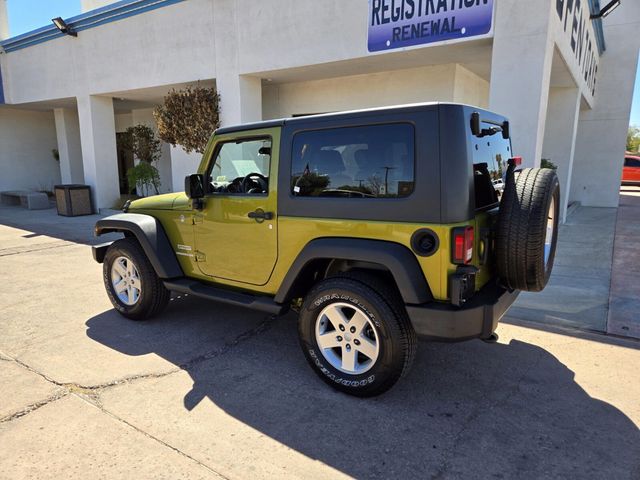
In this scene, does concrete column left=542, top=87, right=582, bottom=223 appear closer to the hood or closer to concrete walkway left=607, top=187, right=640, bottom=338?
concrete walkway left=607, top=187, right=640, bottom=338

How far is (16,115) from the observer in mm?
16969

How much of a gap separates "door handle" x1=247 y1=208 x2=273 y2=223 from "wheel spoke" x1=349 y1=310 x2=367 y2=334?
3.45 feet

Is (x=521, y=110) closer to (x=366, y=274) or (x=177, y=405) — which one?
(x=366, y=274)

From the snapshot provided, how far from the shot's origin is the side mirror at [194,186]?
388 centimetres

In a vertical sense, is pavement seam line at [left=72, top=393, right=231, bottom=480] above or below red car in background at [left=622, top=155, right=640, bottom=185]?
below

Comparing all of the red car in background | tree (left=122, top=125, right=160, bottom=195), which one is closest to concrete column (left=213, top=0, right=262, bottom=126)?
tree (left=122, top=125, right=160, bottom=195)

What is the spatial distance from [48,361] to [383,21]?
6.92m

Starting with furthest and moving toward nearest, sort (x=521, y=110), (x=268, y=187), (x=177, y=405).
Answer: (x=521, y=110), (x=268, y=187), (x=177, y=405)

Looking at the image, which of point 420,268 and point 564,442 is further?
point 420,268

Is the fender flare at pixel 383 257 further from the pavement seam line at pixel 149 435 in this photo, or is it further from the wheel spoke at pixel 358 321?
the pavement seam line at pixel 149 435

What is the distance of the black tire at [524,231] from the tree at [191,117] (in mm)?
7678

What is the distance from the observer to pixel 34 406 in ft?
9.97

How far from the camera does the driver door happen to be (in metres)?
3.58

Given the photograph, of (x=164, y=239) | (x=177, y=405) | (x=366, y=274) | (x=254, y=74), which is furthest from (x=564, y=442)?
(x=254, y=74)
